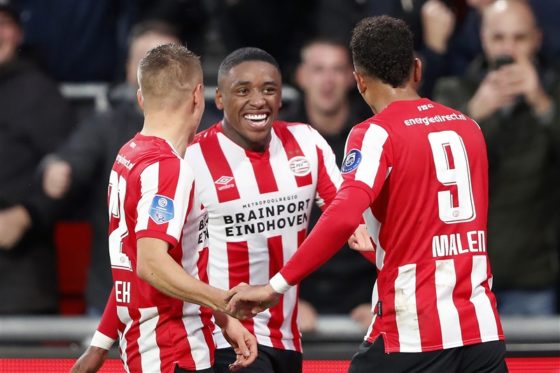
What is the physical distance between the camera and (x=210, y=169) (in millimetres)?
4559

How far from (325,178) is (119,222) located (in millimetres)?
1127

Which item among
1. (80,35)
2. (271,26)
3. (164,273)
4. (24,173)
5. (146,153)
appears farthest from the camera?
(80,35)

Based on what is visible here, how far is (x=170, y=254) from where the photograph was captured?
3.74 meters

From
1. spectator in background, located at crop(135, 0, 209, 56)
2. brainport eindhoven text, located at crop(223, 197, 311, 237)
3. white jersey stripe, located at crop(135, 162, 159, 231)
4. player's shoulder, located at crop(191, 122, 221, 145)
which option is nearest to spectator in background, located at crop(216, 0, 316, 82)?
spectator in background, located at crop(135, 0, 209, 56)

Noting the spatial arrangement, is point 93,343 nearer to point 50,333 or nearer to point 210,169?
point 210,169

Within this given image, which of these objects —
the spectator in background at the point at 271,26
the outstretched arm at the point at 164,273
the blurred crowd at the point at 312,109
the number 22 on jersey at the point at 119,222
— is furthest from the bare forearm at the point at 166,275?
the spectator in background at the point at 271,26

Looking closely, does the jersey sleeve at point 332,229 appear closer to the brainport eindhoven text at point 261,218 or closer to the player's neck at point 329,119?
the brainport eindhoven text at point 261,218

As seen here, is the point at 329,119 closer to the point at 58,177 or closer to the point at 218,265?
the point at 58,177

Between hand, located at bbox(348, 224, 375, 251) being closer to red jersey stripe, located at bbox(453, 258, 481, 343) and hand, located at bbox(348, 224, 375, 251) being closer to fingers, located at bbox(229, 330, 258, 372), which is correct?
red jersey stripe, located at bbox(453, 258, 481, 343)

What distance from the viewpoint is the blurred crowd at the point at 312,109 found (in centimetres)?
612

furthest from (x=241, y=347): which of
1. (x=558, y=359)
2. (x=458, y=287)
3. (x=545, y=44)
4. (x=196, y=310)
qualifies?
(x=545, y=44)

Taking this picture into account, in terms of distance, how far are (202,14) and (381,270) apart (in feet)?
11.1

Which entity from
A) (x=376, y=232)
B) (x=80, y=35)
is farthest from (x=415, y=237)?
(x=80, y=35)

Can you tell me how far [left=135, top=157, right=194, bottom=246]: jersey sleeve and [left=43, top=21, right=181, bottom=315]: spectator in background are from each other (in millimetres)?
2551
